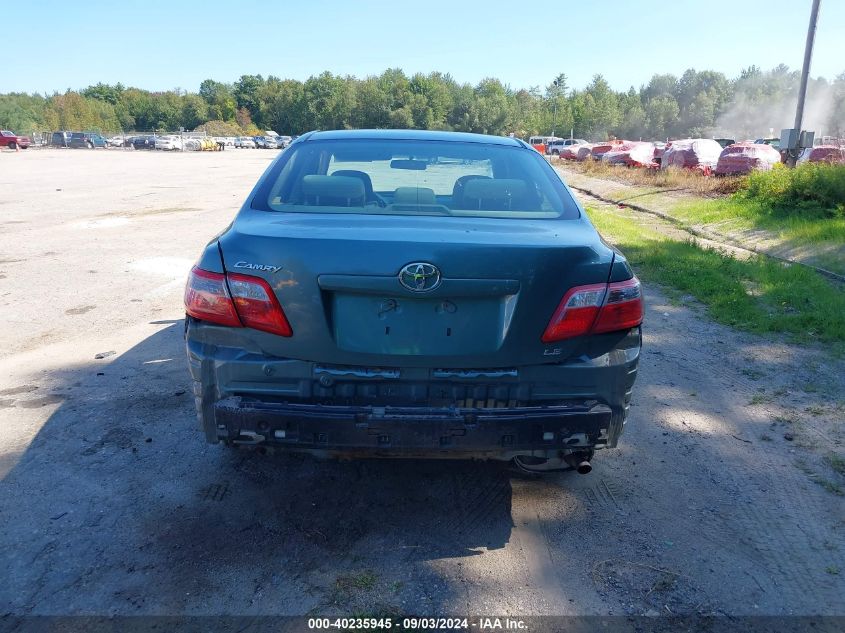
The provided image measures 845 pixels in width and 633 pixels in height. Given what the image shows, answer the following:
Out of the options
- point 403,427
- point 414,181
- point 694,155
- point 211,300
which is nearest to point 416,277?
point 403,427

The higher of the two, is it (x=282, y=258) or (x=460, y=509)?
(x=282, y=258)

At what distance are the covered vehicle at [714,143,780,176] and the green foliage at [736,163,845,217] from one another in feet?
20.2

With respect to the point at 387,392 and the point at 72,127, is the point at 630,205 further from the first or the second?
the point at 72,127

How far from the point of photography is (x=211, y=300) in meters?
2.78

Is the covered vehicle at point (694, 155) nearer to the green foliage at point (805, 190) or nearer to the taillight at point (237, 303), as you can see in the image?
the green foliage at point (805, 190)

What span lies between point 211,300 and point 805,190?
12924mm

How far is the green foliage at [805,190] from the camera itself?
12.0 metres

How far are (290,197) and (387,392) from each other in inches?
50.4

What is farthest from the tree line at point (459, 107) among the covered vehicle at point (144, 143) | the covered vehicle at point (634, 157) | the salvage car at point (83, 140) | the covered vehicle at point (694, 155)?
the covered vehicle at point (694, 155)

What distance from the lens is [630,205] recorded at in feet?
61.2

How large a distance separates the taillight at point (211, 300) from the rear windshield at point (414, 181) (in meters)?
0.61

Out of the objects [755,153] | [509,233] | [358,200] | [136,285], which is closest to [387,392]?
[509,233]

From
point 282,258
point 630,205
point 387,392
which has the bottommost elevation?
point 630,205

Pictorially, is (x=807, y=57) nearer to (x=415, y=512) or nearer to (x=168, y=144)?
(x=415, y=512)
